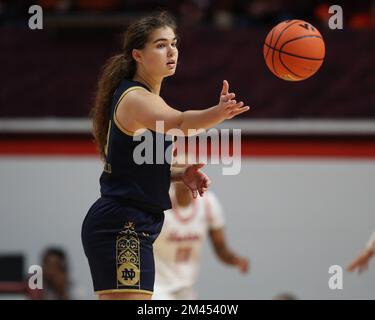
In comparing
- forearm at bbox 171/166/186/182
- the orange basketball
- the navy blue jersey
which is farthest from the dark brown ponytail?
the orange basketball

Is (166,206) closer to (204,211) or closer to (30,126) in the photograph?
(204,211)

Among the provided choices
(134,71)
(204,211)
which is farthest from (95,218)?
(204,211)

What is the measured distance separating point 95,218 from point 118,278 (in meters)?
0.33

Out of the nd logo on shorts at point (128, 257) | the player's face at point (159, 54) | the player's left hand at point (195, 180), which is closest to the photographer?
the nd logo on shorts at point (128, 257)

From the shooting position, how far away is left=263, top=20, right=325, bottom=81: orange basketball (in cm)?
505

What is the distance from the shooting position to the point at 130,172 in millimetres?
4590

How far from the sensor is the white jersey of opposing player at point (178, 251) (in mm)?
7574

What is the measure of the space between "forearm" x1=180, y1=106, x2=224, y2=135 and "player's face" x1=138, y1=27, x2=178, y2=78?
48cm

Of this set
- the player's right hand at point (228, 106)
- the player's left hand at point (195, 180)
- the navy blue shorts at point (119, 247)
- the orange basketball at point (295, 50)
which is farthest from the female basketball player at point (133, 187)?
the orange basketball at point (295, 50)

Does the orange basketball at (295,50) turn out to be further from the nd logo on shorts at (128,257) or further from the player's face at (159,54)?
the nd logo on shorts at (128,257)

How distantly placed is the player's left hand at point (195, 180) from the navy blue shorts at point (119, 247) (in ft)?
1.08

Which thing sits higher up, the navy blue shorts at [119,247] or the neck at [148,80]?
the neck at [148,80]

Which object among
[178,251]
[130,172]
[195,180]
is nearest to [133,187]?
[130,172]

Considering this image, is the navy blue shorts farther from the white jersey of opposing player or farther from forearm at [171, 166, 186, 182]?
the white jersey of opposing player
